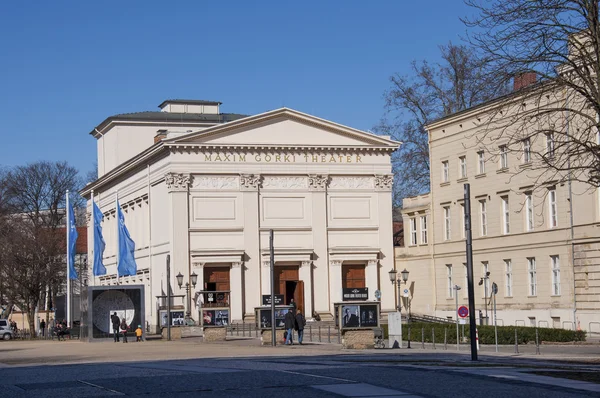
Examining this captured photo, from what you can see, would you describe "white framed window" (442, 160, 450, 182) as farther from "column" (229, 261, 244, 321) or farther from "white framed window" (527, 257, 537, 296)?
"column" (229, 261, 244, 321)

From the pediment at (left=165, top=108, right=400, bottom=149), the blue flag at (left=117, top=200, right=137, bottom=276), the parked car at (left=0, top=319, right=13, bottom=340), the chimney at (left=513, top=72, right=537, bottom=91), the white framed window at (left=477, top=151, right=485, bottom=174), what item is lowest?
the parked car at (left=0, top=319, right=13, bottom=340)

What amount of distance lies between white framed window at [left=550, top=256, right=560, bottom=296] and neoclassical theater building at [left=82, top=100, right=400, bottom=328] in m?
20.3

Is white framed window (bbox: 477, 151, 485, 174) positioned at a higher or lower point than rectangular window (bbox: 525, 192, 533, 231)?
higher


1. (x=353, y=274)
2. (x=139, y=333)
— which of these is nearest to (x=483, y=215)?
(x=353, y=274)

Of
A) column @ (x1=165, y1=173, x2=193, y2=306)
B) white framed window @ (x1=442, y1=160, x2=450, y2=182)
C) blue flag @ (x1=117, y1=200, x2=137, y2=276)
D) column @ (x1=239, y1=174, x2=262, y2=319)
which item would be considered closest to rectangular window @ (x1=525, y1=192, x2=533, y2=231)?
white framed window @ (x1=442, y1=160, x2=450, y2=182)

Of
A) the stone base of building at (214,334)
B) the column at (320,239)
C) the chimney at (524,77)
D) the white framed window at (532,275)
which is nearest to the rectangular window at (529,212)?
the white framed window at (532,275)

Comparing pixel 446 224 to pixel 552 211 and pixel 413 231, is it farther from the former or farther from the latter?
pixel 552 211

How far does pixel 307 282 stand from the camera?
253ft

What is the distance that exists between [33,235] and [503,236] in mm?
41548

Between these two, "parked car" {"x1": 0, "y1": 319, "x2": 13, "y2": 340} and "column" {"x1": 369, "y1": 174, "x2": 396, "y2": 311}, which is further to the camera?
"parked car" {"x1": 0, "y1": 319, "x2": 13, "y2": 340}

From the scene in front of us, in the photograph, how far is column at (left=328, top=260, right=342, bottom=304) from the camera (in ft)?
256

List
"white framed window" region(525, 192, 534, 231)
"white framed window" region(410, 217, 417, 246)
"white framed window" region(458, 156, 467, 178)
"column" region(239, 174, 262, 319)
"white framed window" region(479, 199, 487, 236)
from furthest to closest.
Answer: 1. "white framed window" region(410, 217, 417, 246)
2. "column" region(239, 174, 262, 319)
3. "white framed window" region(458, 156, 467, 178)
4. "white framed window" region(479, 199, 487, 236)
5. "white framed window" region(525, 192, 534, 231)

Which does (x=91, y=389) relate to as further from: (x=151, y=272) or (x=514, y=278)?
(x=151, y=272)

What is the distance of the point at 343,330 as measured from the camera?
4409 centimetres
